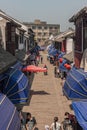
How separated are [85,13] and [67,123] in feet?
41.8

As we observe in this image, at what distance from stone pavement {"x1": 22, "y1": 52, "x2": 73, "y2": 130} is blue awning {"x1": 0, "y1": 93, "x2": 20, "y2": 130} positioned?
6208 mm

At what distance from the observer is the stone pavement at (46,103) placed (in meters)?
27.5

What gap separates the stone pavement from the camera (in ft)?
90.4

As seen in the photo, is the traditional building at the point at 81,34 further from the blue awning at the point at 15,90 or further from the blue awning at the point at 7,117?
the blue awning at the point at 7,117

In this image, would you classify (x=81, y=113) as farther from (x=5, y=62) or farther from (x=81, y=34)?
(x=81, y=34)

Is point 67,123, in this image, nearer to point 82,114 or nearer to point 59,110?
point 82,114

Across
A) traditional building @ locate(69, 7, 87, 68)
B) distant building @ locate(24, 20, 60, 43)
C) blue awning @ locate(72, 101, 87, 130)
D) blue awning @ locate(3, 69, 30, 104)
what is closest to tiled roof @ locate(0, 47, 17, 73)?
blue awning @ locate(3, 69, 30, 104)

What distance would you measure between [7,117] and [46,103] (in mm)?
16409

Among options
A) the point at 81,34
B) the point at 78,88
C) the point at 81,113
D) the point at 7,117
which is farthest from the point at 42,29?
the point at 7,117

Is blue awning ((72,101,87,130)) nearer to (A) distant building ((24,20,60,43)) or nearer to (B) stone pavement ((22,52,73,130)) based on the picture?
(B) stone pavement ((22,52,73,130))

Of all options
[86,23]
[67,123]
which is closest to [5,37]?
[86,23]

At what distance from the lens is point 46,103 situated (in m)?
33.0

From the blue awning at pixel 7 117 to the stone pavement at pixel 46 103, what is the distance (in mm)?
6208

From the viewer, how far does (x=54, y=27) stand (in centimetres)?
18450
